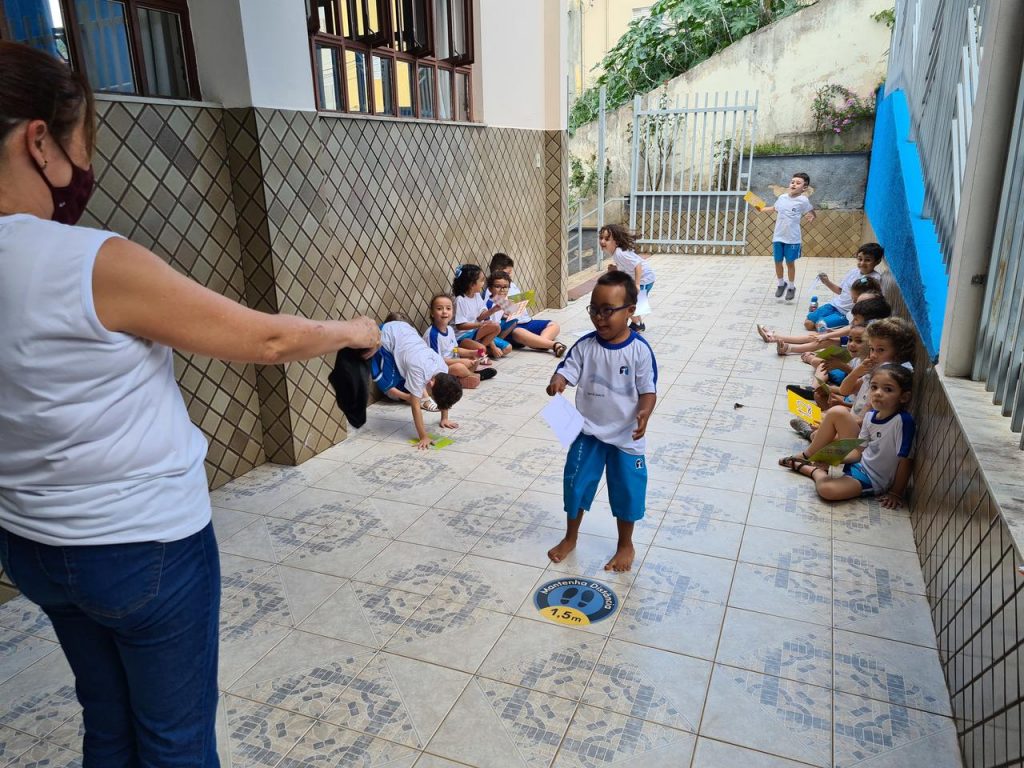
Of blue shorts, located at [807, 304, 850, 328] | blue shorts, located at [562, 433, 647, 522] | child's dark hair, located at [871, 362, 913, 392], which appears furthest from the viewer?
blue shorts, located at [807, 304, 850, 328]

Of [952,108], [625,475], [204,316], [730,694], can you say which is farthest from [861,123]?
[204,316]

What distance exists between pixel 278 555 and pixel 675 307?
5.87m

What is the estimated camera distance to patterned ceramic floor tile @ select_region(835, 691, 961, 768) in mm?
2041

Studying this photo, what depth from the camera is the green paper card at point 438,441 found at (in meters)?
4.42

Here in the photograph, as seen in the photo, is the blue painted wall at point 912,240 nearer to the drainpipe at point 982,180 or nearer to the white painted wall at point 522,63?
the drainpipe at point 982,180

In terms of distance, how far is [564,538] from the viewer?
10.6 ft

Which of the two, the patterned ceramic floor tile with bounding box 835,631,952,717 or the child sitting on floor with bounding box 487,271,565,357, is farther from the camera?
the child sitting on floor with bounding box 487,271,565,357

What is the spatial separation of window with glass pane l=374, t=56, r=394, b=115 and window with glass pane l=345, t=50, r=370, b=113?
14 centimetres

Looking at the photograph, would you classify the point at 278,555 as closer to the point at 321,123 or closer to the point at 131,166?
the point at 131,166

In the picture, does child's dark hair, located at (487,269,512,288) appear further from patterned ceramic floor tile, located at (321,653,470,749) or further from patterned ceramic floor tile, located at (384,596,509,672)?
patterned ceramic floor tile, located at (321,653,470,749)

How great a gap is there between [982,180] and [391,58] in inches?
157

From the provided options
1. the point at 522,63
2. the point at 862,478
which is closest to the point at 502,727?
the point at 862,478

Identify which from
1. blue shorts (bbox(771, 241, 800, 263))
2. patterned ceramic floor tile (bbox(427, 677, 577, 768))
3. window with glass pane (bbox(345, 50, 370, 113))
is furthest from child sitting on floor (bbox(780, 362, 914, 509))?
blue shorts (bbox(771, 241, 800, 263))

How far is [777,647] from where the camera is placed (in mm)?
2525
